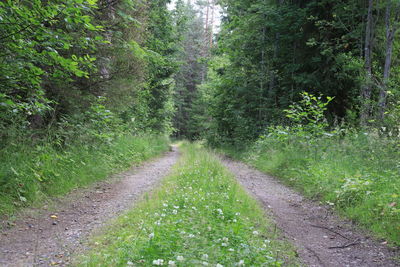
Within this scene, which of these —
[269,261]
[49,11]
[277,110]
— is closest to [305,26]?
[277,110]

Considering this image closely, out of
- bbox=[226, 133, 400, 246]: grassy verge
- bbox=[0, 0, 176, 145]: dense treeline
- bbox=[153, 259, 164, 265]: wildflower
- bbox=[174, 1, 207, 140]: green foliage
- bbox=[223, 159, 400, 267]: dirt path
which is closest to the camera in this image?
bbox=[153, 259, 164, 265]: wildflower

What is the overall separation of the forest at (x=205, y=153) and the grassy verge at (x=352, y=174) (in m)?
0.04

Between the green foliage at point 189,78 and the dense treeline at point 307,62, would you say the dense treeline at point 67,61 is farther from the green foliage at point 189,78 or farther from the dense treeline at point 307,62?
the green foliage at point 189,78

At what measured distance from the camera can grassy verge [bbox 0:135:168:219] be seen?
4633 mm

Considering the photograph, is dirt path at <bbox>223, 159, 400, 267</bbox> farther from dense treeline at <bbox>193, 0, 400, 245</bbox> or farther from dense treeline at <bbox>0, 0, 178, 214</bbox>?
dense treeline at <bbox>0, 0, 178, 214</bbox>

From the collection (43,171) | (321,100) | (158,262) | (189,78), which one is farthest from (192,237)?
(189,78)

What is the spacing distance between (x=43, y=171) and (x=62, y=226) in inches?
67.1

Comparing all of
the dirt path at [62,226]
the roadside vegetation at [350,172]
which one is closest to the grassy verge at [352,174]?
the roadside vegetation at [350,172]

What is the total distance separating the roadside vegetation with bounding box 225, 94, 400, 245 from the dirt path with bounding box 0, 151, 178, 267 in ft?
14.5

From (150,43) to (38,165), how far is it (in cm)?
1117

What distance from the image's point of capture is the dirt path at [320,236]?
3584 millimetres

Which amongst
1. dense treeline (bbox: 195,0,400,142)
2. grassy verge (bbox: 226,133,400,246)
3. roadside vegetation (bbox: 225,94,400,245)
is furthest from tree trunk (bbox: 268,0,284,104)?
grassy verge (bbox: 226,133,400,246)

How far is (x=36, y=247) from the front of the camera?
3.51 metres

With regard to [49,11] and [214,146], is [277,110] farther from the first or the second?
[49,11]
